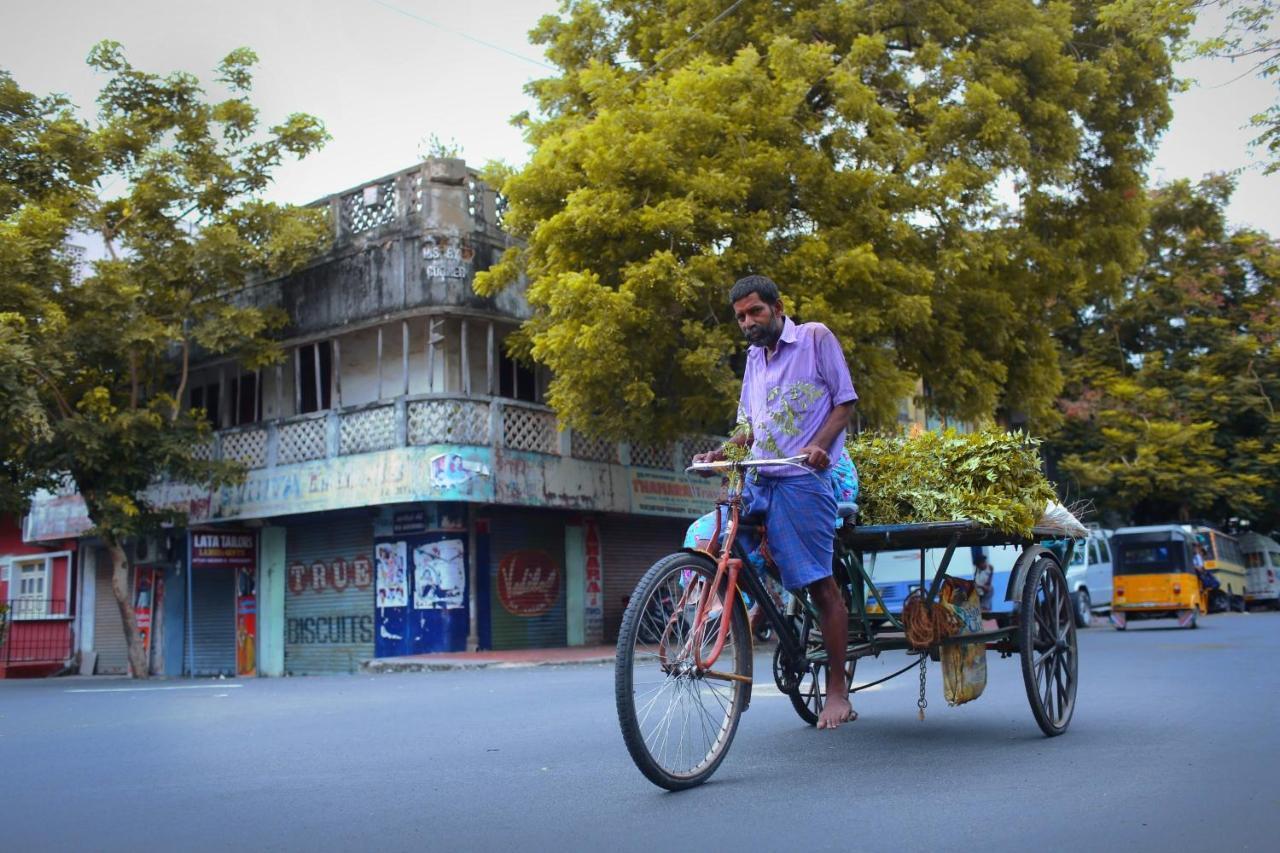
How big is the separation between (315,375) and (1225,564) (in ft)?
81.9

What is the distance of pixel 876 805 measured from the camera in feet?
13.9

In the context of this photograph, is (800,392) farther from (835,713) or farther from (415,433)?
(415,433)

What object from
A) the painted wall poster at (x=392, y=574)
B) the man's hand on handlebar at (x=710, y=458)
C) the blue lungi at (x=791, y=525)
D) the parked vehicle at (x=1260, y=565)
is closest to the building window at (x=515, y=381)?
the painted wall poster at (x=392, y=574)

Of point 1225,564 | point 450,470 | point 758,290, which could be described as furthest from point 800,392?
point 1225,564

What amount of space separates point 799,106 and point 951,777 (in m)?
14.8

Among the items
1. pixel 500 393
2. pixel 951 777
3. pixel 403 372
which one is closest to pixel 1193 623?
pixel 500 393

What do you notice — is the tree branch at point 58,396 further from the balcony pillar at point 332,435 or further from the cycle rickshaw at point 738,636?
the cycle rickshaw at point 738,636

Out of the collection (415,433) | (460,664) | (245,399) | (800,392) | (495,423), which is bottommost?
(460,664)

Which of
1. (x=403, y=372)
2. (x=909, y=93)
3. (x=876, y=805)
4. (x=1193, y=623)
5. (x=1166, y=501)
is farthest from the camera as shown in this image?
(x=1166, y=501)

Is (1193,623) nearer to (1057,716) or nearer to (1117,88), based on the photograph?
(1117,88)

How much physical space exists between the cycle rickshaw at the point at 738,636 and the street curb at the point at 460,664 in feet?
40.1

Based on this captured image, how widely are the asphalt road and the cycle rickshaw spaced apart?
196 mm

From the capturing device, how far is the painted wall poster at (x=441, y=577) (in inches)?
824

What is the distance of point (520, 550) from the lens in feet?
73.6
